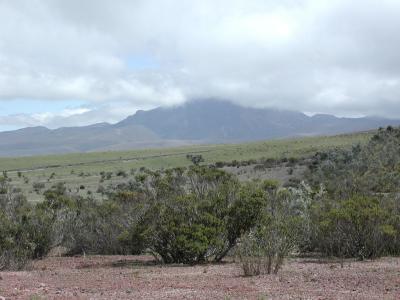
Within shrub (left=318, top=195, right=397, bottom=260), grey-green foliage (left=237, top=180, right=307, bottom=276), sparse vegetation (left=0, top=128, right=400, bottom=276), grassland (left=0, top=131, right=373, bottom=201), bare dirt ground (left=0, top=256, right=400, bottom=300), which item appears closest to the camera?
bare dirt ground (left=0, top=256, right=400, bottom=300)

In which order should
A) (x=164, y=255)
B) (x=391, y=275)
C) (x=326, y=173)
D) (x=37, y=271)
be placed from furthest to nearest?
(x=326, y=173) < (x=164, y=255) < (x=37, y=271) < (x=391, y=275)

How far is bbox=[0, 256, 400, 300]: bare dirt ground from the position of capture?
40.9 feet

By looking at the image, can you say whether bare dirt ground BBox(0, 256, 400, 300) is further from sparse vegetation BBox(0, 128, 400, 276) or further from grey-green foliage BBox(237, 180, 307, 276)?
sparse vegetation BBox(0, 128, 400, 276)

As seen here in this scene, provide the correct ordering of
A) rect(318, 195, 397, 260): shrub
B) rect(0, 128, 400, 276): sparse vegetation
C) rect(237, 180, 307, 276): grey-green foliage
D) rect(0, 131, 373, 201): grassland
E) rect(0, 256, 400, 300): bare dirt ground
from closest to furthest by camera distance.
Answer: rect(0, 256, 400, 300): bare dirt ground
rect(237, 180, 307, 276): grey-green foliage
rect(0, 128, 400, 276): sparse vegetation
rect(318, 195, 397, 260): shrub
rect(0, 131, 373, 201): grassland

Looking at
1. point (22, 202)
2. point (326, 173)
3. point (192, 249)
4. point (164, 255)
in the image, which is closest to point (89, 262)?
point (164, 255)

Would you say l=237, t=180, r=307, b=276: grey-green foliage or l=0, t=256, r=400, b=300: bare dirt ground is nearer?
l=0, t=256, r=400, b=300: bare dirt ground

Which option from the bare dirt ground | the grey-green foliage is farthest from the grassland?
the grey-green foliage

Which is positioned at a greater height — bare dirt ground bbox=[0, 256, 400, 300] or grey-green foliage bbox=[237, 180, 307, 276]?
grey-green foliage bbox=[237, 180, 307, 276]

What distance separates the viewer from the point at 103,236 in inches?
940

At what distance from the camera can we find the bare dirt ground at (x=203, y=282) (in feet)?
40.9

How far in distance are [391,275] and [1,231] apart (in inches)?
440

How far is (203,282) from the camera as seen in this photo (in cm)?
1434

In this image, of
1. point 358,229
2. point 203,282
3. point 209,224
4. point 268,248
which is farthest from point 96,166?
point 203,282

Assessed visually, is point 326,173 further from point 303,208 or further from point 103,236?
point 103,236
